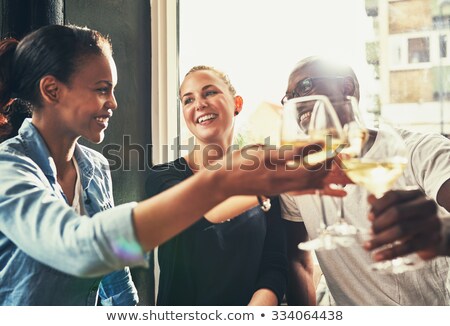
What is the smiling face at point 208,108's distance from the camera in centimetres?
127

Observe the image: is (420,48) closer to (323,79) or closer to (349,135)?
(323,79)

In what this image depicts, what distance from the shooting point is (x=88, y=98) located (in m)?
1.13

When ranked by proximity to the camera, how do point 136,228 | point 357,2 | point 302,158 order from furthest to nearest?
point 357,2 → point 136,228 → point 302,158

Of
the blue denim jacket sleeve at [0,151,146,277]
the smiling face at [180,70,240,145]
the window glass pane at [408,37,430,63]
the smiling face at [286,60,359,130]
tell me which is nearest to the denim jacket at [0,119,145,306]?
the blue denim jacket sleeve at [0,151,146,277]

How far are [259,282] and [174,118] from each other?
1.47 feet

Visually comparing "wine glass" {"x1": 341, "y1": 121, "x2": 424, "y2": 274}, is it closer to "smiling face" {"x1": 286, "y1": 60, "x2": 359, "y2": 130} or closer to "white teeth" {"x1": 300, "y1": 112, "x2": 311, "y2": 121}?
"white teeth" {"x1": 300, "y1": 112, "x2": 311, "y2": 121}

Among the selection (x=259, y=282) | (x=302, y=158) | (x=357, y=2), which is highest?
(x=357, y=2)

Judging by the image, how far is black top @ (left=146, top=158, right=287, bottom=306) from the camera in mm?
1201

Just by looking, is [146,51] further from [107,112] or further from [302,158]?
[302,158]

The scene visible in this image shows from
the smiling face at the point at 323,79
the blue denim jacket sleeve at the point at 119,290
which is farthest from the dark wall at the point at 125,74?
the smiling face at the point at 323,79

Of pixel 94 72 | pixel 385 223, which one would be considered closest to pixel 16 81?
pixel 94 72

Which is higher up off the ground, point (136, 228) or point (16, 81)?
point (16, 81)

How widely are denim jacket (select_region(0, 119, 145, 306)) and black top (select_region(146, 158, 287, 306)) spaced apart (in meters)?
0.14

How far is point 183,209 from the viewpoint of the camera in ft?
2.72
